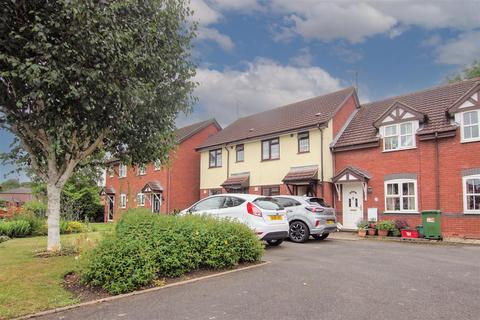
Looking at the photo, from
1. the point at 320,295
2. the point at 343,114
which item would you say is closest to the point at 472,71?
the point at 343,114

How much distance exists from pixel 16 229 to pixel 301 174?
13.8 m

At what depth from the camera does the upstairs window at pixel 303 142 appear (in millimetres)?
21781

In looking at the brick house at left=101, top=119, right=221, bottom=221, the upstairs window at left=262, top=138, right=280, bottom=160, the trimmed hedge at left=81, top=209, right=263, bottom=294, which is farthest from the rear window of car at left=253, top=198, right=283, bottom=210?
the brick house at left=101, top=119, right=221, bottom=221

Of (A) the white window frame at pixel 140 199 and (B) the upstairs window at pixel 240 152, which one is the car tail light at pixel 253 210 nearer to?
(B) the upstairs window at pixel 240 152

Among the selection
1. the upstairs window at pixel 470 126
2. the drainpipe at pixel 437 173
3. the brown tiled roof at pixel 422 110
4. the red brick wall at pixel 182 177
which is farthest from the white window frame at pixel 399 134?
the red brick wall at pixel 182 177

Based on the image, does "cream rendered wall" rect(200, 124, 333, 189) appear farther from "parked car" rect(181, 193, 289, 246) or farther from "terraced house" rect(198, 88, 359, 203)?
"parked car" rect(181, 193, 289, 246)

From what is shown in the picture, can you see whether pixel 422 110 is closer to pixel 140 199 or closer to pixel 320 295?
pixel 320 295

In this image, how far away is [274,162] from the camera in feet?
77.1

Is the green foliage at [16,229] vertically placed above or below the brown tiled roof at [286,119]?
below

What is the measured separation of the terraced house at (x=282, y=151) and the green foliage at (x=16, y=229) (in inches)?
502

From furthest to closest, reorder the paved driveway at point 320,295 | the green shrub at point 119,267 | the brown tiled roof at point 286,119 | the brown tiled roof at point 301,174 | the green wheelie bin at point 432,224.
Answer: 1. the brown tiled roof at point 286,119
2. the brown tiled roof at point 301,174
3. the green wheelie bin at point 432,224
4. the green shrub at point 119,267
5. the paved driveway at point 320,295

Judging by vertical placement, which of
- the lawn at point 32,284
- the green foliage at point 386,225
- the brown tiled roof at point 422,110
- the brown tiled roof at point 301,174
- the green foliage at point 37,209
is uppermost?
the brown tiled roof at point 422,110

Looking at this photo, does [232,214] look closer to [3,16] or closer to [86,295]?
[86,295]

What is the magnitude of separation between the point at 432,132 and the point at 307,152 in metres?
6.91
